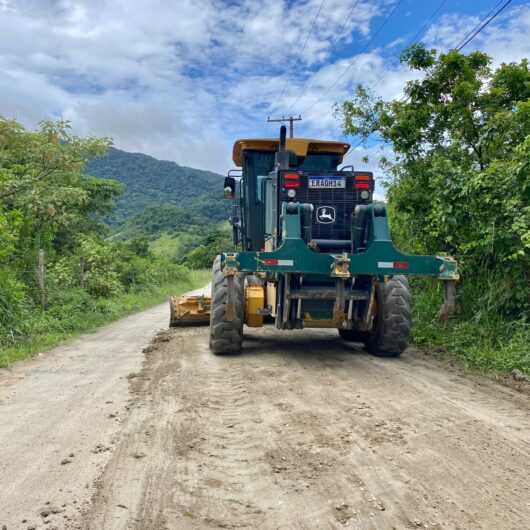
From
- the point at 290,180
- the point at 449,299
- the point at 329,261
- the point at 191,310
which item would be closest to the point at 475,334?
the point at 449,299

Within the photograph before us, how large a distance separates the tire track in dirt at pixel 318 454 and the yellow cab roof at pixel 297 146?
151 inches

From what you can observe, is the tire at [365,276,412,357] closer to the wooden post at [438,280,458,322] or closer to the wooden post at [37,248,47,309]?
the wooden post at [438,280,458,322]

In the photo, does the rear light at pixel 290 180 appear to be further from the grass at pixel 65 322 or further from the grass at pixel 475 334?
the grass at pixel 65 322

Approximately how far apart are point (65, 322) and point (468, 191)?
8341 mm

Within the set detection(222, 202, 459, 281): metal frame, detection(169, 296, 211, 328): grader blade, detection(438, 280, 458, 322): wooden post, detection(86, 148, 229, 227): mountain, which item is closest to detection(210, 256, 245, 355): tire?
detection(222, 202, 459, 281): metal frame

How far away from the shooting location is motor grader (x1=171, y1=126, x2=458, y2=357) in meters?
6.54

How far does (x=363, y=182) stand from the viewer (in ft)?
24.8

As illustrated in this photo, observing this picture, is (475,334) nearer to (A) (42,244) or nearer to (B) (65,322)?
(B) (65,322)

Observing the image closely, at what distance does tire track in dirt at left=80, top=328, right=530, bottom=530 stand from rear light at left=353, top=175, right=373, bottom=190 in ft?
9.19

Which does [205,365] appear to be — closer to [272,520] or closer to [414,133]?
[272,520]

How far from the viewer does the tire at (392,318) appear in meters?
7.10

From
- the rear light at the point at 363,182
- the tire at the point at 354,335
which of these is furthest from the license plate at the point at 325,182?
the tire at the point at 354,335

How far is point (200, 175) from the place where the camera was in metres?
145

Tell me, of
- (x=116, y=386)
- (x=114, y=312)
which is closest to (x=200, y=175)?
(x=114, y=312)
